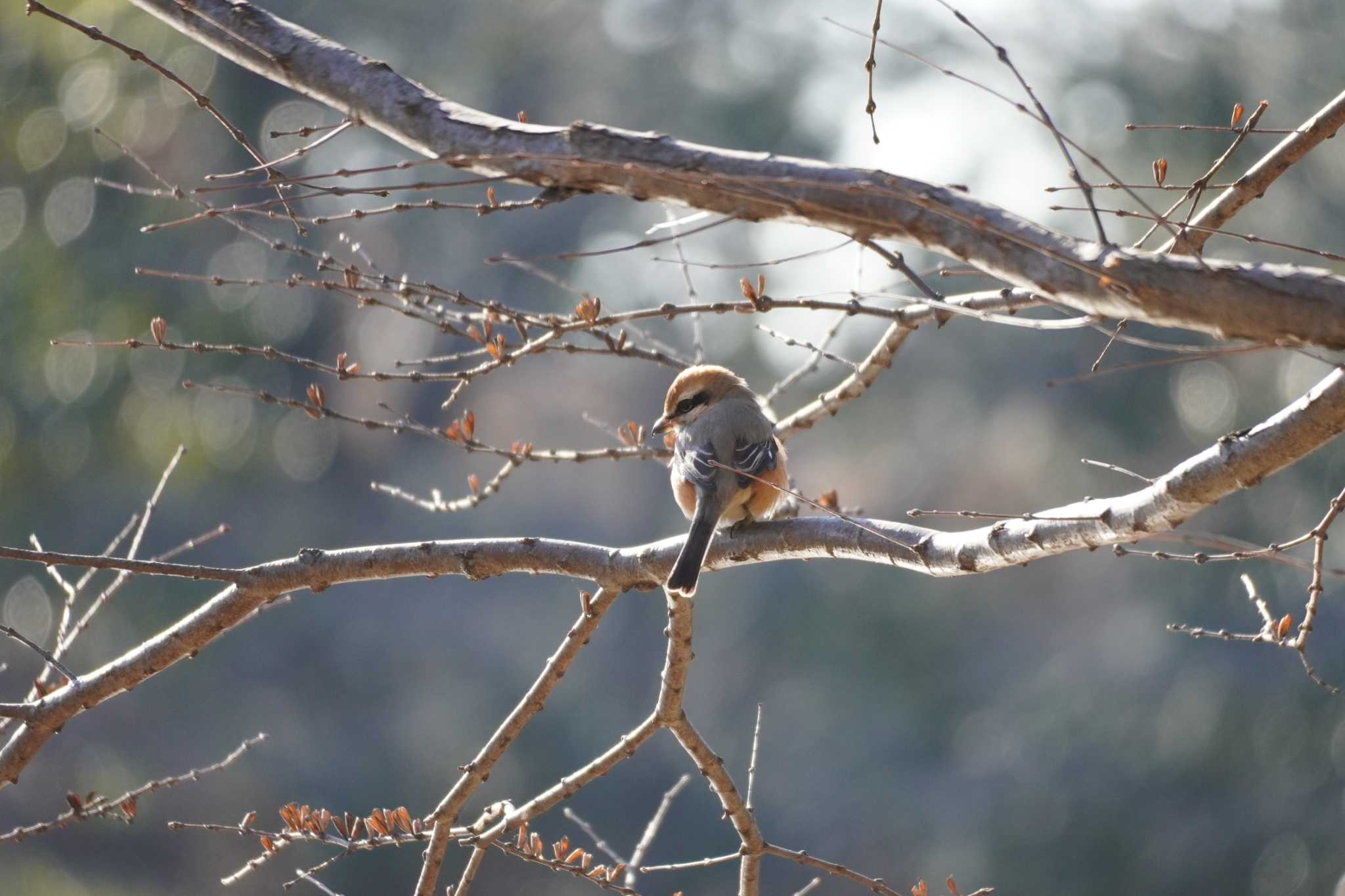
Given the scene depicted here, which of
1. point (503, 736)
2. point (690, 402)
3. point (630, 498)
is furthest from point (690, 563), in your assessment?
point (630, 498)

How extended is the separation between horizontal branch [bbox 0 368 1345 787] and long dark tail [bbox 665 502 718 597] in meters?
0.03

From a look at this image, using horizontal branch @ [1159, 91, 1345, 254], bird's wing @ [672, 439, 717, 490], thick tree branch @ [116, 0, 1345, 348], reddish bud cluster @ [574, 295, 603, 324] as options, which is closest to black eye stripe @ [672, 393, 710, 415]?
bird's wing @ [672, 439, 717, 490]

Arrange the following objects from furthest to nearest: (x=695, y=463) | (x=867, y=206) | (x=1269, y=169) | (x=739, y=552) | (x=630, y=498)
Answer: (x=630, y=498)
(x=695, y=463)
(x=739, y=552)
(x=1269, y=169)
(x=867, y=206)

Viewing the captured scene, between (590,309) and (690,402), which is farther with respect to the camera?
(690,402)

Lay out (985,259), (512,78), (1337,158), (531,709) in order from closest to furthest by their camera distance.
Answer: (985,259)
(531,709)
(1337,158)
(512,78)

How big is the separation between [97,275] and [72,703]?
9.73m

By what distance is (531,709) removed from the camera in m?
3.03

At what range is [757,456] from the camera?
14.3 feet

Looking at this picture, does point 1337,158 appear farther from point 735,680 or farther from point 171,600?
point 171,600

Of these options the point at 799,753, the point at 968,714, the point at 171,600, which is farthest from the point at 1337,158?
the point at 171,600

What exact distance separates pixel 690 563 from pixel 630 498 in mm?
11640

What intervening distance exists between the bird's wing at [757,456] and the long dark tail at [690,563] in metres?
0.83

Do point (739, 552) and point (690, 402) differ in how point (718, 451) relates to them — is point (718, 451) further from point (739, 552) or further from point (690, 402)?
point (739, 552)

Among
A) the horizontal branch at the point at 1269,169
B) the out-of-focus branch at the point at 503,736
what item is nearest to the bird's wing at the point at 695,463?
the out-of-focus branch at the point at 503,736
